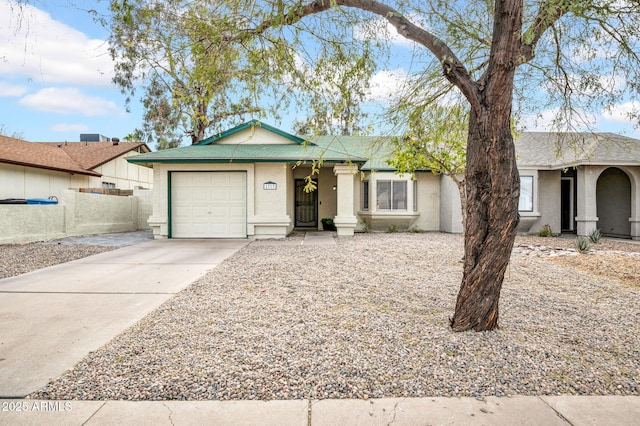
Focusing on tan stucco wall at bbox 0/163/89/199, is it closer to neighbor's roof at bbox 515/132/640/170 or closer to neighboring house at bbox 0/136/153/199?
neighboring house at bbox 0/136/153/199

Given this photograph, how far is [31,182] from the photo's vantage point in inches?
659

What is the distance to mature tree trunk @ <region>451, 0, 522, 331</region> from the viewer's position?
3707mm

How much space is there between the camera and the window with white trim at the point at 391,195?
15875mm

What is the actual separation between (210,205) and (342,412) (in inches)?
459

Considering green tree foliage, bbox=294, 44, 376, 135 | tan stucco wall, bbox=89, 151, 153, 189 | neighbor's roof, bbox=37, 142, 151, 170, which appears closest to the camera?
green tree foliage, bbox=294, 44, 376, 135

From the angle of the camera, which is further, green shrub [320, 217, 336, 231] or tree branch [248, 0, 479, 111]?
green shrub [320, 217, 336, 231]

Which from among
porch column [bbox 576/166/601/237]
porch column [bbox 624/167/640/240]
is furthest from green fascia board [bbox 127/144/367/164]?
porch column [bbox 624/167/640/240]

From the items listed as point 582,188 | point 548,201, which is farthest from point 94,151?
point 582,188

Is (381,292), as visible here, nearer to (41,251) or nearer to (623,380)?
(623,380)

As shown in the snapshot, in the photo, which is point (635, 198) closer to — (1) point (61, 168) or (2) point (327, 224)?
(2) point (327, 224)

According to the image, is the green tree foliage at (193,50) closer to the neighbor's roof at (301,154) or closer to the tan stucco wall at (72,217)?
the neighbor's roof at (301,154)

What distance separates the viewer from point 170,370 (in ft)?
10.4

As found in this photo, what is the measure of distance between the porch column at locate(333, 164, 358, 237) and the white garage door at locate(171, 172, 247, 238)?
3406 mm

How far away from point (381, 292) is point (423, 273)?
6.35 ft
